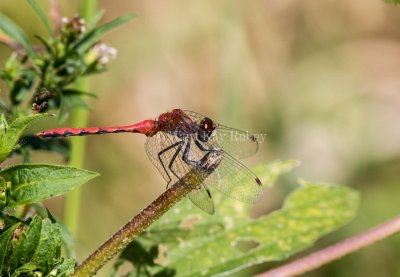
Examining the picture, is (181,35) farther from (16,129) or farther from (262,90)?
(16,129)

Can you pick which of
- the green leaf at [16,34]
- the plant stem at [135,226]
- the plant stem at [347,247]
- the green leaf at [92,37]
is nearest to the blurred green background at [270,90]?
the green leaf at [92,37]

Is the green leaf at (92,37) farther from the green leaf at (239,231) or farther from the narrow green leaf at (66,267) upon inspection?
the narrow green leaf at (66,267)

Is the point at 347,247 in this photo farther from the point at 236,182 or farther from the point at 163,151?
the point at 163,151

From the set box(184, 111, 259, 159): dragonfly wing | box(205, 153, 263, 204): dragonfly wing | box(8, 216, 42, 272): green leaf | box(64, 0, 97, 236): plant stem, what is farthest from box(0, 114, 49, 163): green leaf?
box(184, 111, 259, 159): dragonfly wing

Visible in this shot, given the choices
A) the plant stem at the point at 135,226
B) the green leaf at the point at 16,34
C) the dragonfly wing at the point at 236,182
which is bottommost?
the plant stem at the point at 135,226

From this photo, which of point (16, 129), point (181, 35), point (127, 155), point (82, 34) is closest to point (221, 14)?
point (181, 35)

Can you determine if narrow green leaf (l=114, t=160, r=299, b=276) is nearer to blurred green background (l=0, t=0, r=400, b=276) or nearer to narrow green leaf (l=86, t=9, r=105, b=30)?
narrow green leaf (l=86, t=9, r=105, b=30)
